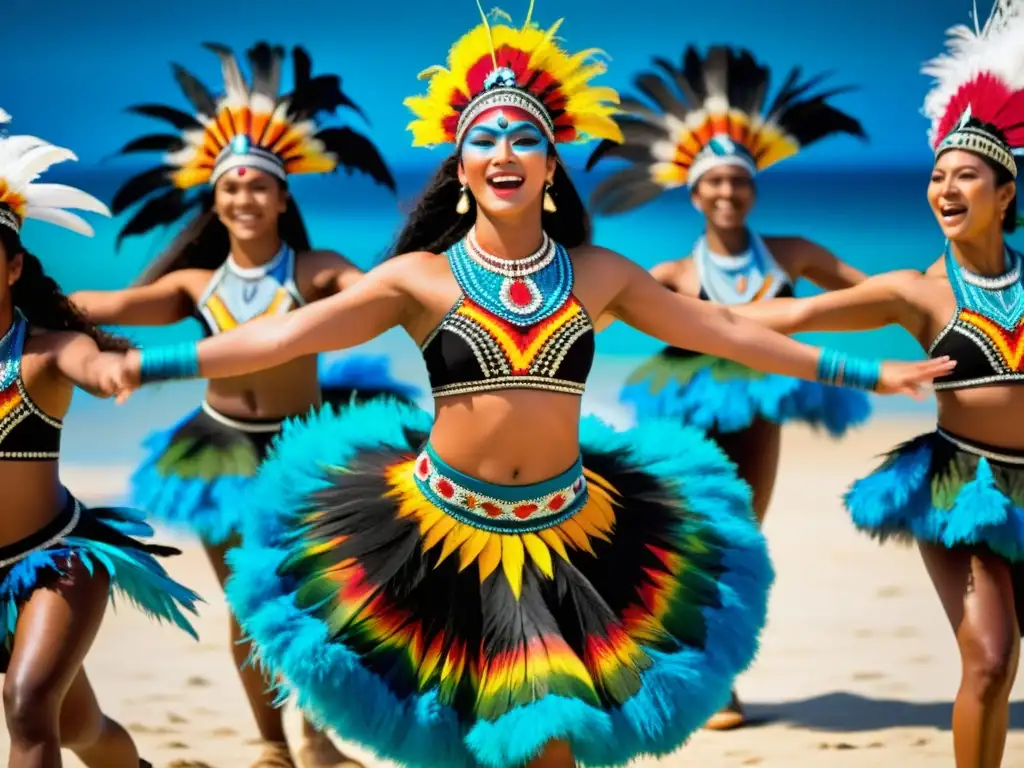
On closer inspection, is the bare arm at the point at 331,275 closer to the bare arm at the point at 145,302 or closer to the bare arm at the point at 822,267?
the bare arm at the point at 145,302

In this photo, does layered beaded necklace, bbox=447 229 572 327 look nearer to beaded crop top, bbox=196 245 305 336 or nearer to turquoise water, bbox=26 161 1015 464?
beaded crop top, bbox=196 245 305 336

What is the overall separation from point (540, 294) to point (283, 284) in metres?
1.59

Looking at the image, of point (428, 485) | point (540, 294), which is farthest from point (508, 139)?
point (428, 485)

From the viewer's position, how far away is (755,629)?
3531mm

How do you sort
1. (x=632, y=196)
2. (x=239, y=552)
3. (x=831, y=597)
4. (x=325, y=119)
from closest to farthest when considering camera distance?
(x=239, y=552), (x=325, y=119), (x=632, y=196), (x=831, y=597)

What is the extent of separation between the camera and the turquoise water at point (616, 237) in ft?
35.2

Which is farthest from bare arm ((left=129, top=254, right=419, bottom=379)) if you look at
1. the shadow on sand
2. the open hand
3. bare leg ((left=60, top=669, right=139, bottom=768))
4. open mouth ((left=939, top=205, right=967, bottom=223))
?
the shadow on sand

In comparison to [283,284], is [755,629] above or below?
below

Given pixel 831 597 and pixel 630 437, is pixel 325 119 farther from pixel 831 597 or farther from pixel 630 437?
pixel 831 597

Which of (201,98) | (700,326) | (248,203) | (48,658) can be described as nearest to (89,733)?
(48,658)

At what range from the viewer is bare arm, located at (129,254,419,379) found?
3520 millimetres

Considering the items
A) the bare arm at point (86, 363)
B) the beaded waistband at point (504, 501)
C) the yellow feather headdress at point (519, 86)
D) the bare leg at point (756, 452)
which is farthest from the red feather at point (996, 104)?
the bare arm at point (86, 363)

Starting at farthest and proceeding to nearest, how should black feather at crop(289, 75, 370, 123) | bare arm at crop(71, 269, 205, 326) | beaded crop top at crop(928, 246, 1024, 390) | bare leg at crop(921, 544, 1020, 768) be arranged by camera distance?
1. black feather at crop(289, 75, 370, 123)
2. bare arm at crop(71, 269, 205, 326)
3. beaded crop top at crop(928, 246, 1024, 390)
4. bare leg at crop(921, 544, 1020, 768)

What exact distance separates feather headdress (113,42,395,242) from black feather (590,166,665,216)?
874 millimetres
